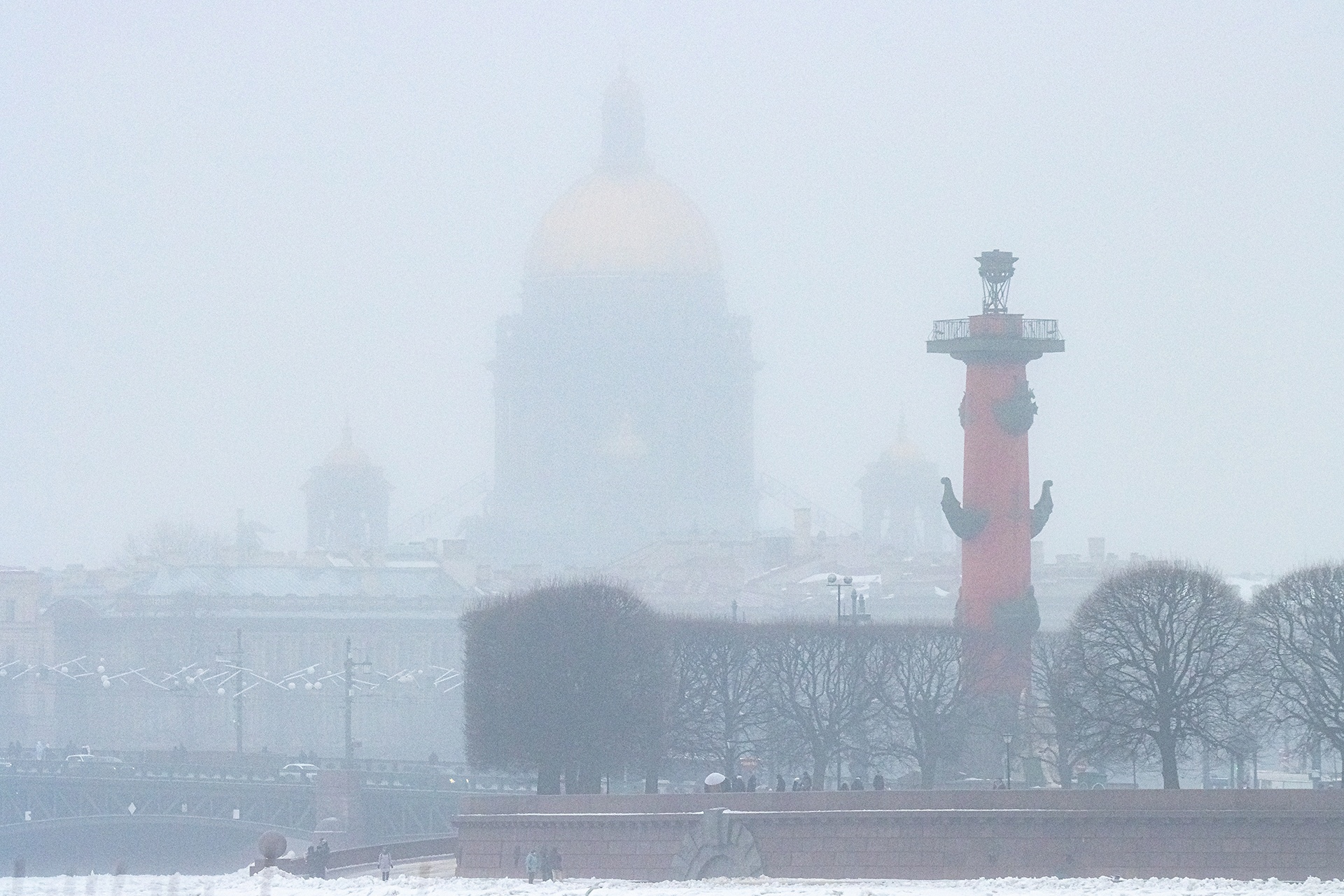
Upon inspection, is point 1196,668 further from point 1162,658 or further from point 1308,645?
point 1308,645

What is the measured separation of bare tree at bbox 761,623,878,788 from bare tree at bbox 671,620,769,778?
33 centimetres

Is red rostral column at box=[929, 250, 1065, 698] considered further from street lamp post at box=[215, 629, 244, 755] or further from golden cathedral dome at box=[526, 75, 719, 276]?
golden cathedral dome at box=[526, 75, 719, 276]

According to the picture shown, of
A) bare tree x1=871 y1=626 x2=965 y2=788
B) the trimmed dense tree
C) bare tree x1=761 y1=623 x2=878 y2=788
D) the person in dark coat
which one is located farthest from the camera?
bare tree x1=761 y1=623 x2=878 y2=788

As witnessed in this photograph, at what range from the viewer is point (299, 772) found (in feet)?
267

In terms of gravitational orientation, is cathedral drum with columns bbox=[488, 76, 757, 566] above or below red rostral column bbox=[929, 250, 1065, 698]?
above

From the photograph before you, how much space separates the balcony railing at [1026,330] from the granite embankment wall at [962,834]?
14448 mm

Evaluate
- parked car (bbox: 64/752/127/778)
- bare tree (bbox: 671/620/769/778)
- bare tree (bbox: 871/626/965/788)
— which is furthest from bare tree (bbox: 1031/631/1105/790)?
Answer: parked car (bbox: 64/752/127/778)

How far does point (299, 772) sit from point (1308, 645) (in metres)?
31.8

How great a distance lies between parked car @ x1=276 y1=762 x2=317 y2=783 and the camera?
79.2 metres

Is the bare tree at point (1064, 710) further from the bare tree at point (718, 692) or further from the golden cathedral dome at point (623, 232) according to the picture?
the golden cathedral dome at point (623, 232)

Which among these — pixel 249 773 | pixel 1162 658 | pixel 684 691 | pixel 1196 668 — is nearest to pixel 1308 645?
pixel 1196 668

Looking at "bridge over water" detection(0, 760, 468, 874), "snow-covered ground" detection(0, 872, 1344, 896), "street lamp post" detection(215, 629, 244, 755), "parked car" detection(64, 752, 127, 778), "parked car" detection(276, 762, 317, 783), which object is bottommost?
"snow-covered ground" detection(0, 872, 1344, 896)

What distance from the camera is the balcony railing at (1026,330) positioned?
60.9 metres

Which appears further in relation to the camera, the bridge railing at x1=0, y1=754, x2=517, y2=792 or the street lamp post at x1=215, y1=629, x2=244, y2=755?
the street lamp post at x1=215, y1=629, x2=244, y2=755
